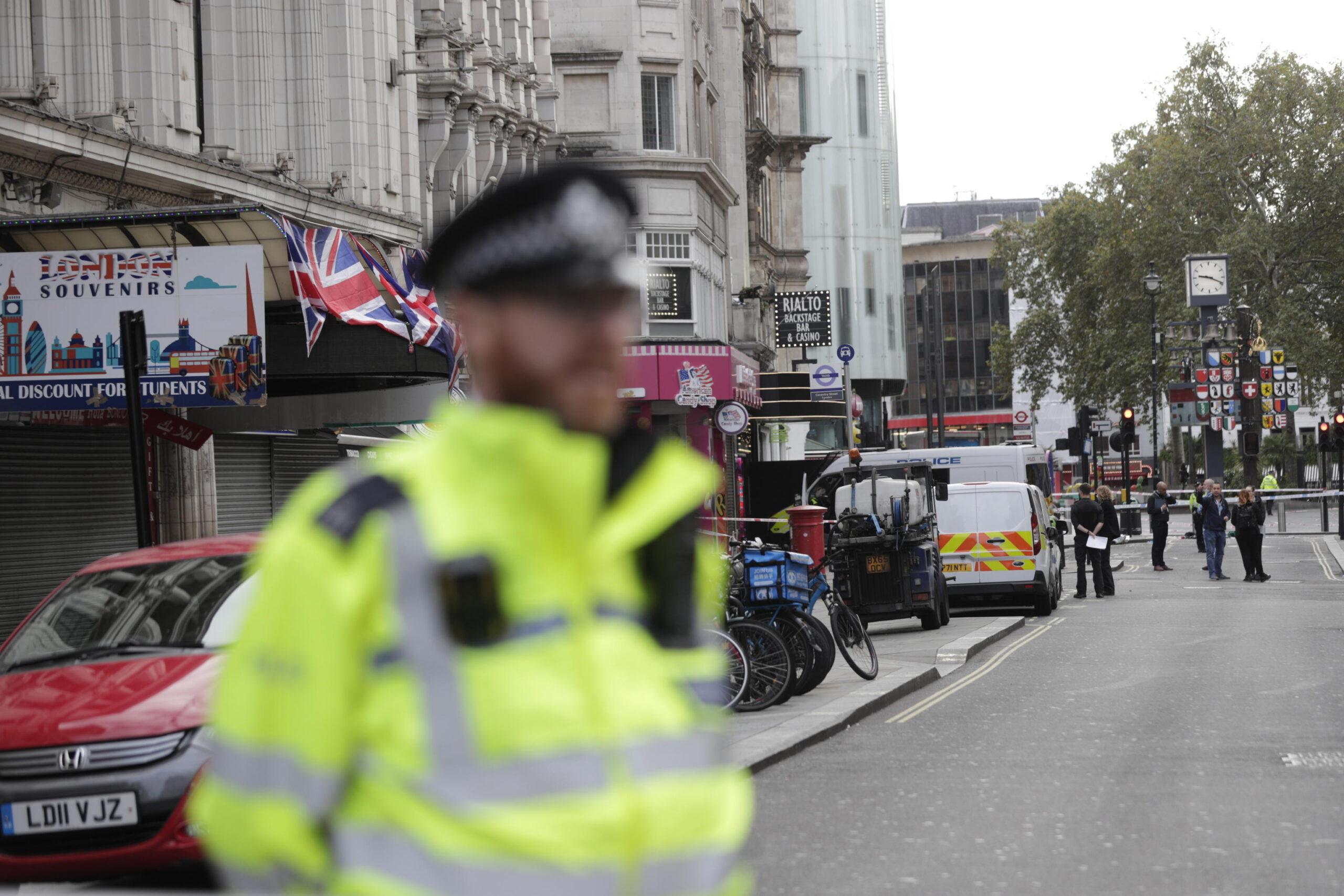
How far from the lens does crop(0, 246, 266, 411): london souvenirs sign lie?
1371cm

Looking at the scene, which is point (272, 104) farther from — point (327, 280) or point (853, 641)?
point (853, 641)

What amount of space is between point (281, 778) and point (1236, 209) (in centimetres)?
6883

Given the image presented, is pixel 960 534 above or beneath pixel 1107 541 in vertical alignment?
above

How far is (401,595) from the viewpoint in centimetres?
190

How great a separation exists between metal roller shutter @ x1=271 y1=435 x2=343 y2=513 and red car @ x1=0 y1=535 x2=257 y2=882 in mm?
14977

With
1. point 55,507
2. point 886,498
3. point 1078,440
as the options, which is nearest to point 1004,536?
point 886,498

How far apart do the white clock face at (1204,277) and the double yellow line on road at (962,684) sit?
37.0 meters

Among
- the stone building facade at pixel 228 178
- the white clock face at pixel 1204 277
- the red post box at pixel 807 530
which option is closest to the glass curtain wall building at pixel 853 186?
the white clock face at pixel 1204 277

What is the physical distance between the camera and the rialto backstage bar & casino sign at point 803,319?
47.1m

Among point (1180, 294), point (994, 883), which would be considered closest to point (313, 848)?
point (994, 883)

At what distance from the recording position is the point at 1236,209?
6694cm

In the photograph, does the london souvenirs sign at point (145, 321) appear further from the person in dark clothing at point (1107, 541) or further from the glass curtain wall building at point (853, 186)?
the glass curtain wall building at point (853, 186)

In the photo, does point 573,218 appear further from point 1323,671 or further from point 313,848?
point 1323,671

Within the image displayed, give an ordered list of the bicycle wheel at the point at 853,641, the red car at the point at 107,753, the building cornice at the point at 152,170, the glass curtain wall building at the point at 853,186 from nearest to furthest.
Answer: the red car at the point at 107,753 → the building cornice at the point at 152,170 → the bicycle wheel at the point at 853,641 → the glass curtain wall building at the point at 853,186
